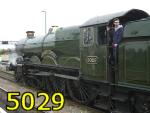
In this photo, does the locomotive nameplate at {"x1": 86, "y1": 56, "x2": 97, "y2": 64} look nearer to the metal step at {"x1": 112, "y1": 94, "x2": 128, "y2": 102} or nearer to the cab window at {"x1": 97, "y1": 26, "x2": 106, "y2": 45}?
the cab window at {"x1": 97, "y1": 26, "x2": 106, "y2": 45}

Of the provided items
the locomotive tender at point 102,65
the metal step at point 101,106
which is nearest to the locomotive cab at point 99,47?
the locomotive tender at point 102,65

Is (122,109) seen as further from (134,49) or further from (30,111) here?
(30,111)

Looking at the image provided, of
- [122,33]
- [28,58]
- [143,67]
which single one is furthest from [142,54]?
[28,58]

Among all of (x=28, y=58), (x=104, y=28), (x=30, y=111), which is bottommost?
(x=30, y=111)

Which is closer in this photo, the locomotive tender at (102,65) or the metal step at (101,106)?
the locomotive tender at (102,65)

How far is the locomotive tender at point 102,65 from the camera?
9305mm

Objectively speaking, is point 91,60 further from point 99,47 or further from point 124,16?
point 124,16

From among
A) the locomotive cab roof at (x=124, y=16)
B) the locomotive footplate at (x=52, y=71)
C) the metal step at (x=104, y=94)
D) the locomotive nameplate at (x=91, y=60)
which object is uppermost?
the locomotive cab roof at (x=124, y=16)

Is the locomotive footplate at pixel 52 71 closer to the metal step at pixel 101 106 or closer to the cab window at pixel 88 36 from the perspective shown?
the metal step at pixel 101 106

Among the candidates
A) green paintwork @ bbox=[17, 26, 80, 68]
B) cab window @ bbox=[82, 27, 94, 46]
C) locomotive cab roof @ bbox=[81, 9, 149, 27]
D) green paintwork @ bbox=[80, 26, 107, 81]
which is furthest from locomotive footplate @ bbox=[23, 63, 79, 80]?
locomotive cab roof @ bbox=[81, 9, 149, 27]

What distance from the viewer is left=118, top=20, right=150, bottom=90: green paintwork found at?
353 inches

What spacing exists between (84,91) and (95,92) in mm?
1080

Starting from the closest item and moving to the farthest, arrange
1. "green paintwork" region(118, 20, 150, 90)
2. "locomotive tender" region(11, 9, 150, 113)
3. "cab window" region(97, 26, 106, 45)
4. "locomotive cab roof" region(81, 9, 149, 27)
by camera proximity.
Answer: "green paintwork" region(118, 20, 150, 90) → "locomotive tender" region(11, 9, 150, 113) → "locomotive cab roof" region(81, 9, 149, 27) → "cab window" region(97, 26, 106, 45)

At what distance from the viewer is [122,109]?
10469mm
